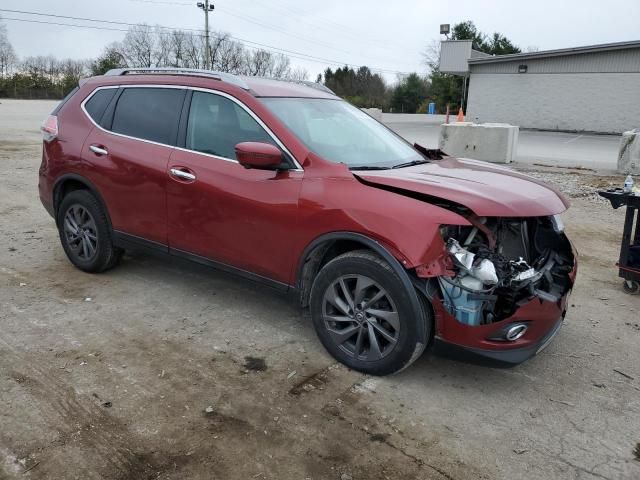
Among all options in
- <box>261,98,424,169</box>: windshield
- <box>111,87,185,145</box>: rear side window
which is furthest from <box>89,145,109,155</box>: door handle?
<box>261,98,424,169</box>: windshield

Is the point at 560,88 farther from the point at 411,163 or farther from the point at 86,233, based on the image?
the point at 86,233

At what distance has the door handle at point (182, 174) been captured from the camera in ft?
13.2

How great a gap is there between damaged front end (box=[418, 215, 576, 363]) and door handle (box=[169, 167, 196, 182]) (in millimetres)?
1917

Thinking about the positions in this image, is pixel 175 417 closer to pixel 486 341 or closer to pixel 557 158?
pixel 486 341

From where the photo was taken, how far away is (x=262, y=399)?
317 centimetres

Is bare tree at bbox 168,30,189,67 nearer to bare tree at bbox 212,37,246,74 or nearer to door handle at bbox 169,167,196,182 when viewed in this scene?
bare tree at bbox 212,37,246,74

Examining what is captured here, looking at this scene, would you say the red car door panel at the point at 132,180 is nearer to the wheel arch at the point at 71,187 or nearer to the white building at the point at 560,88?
the wheel arch at the point at 71,187

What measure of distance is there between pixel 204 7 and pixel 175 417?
54260 millimetres

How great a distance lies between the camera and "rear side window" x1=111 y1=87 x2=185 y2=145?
14.2 ft

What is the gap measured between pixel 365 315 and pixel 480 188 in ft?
3.40

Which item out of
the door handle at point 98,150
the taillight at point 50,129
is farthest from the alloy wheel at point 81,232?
the taillight at point 50,129

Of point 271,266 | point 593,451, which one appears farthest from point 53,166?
point 593,451

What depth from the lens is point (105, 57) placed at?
216 ft

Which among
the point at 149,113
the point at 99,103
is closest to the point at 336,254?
the point at 149,113
